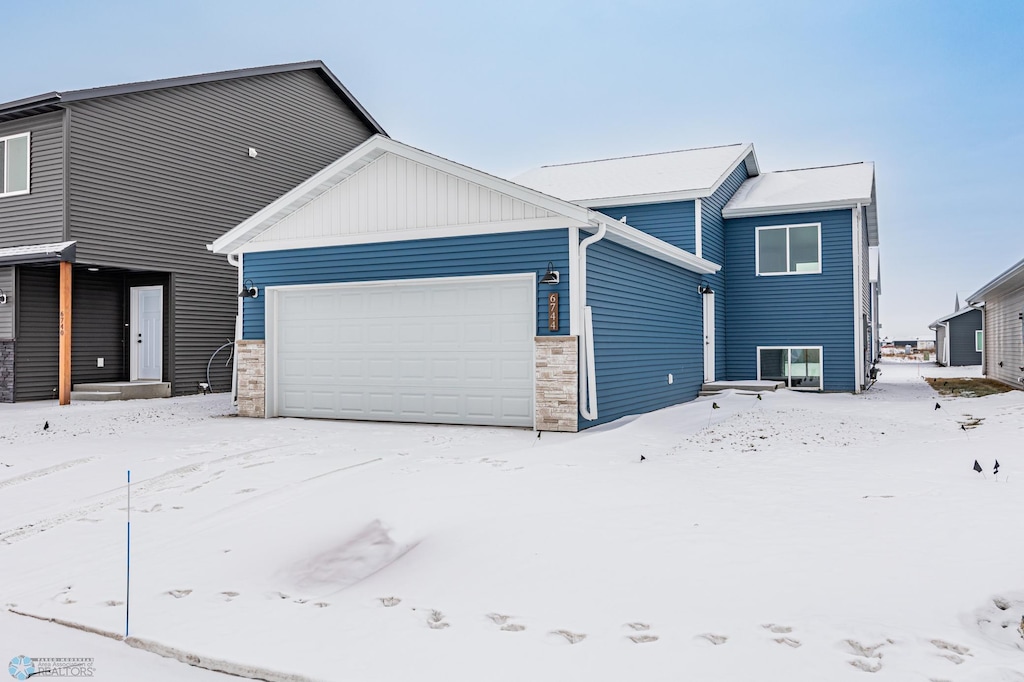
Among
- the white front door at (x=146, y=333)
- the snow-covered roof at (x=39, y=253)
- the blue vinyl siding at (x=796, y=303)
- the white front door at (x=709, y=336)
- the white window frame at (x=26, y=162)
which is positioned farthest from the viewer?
the blue vinyl siding at (x=796, y=303)

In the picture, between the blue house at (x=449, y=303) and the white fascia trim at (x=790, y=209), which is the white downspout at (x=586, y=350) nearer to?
the blue house at (x=449, y=303)

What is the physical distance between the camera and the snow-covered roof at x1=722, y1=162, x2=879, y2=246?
1716 cm

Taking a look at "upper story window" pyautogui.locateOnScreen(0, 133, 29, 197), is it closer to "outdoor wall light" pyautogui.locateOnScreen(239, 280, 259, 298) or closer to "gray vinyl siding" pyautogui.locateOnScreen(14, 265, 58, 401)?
"gray vinyl siding" pyautogui.locateOnScreen(14, 265, 58, 401)

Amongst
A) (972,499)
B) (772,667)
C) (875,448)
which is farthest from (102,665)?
(875,448)

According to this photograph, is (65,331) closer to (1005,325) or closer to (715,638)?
(715,638)

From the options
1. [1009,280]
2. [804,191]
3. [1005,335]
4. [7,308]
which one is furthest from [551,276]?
→ [1005,335]

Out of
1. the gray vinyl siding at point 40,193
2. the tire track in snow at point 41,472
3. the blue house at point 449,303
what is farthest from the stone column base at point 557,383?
the gray vinyl siding at point 40,193

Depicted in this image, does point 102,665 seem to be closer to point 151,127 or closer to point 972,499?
point 972,499

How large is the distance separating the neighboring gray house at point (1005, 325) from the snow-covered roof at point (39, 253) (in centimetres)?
1885

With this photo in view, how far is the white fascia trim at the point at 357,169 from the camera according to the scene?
1006 centimetres

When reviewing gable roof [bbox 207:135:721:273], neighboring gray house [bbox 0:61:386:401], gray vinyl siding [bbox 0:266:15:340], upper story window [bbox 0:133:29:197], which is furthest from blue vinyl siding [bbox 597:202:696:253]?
gray vinyl siding [bbox 0:266:15:340]

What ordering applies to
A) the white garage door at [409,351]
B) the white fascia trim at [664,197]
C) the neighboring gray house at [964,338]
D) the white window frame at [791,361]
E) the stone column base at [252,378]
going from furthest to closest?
the neighboring gray house at [964,338]
the white window frame at [791,361]
the white fascia trim at [664,197]
the stone column base at [252,378]
the white garage door at [409,351]

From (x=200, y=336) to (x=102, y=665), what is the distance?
1460 cm

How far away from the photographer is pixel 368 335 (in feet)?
38.4
